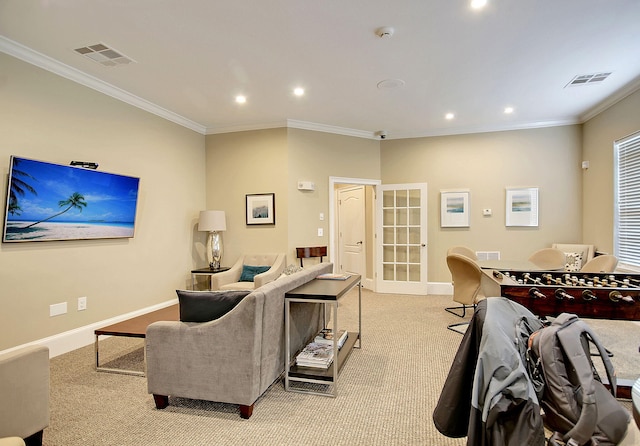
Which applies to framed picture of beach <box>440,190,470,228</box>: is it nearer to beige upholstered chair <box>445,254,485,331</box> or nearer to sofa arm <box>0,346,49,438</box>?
beige upholstered chair <box>445,254,485,331</box>

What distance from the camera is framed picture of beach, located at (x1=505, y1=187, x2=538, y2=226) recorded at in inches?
224

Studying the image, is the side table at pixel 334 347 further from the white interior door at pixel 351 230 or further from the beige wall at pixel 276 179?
the white interior door at pixel 351 230

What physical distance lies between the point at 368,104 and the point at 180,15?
2.69 metres

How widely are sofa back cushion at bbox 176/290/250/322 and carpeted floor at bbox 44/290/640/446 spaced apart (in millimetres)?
Result: 654

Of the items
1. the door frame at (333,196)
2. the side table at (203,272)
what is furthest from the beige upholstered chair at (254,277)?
the door frame at (333,196)

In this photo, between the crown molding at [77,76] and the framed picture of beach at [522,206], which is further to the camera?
the framed picture of beach at [522,206]

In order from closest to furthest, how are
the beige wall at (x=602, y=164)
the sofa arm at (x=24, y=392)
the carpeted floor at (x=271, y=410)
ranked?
1. the sofa arm at (x=24, y=392)
2. the carpeted floor at (x=271, y=410)
3. the beige wall at (x=602, y=164)

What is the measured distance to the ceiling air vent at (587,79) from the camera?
3.91 m

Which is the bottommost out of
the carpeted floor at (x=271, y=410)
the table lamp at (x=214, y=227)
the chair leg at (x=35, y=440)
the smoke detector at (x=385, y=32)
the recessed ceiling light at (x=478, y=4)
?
the carpeted floor at (x=271, y=410)

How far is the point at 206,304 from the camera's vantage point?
2338 millimetres

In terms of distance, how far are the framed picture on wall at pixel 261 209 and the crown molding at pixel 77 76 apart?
161 cm

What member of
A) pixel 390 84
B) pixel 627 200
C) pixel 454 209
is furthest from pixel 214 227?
pixel 627 200

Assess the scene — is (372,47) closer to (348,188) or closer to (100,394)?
(100,394)

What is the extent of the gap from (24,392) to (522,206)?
638cm
